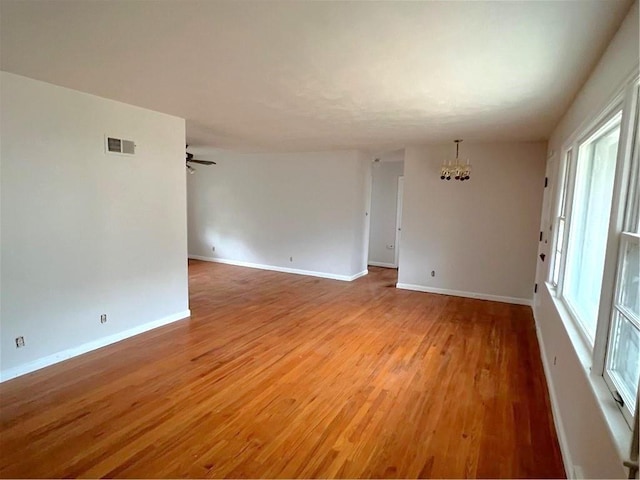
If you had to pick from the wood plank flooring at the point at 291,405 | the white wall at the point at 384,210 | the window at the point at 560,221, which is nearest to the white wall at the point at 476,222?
the wood plank flooring at the point at 291,405

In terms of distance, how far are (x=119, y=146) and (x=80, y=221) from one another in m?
0.84

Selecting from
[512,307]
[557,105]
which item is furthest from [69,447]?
[512,307]

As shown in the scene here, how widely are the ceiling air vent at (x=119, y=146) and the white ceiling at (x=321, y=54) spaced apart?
422 millimetres

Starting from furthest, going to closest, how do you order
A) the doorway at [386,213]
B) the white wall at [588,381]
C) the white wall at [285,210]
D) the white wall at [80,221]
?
the doorway at [386,213] < the white wall at [285,210] < the white wall at [80,221] < the white wall at [588,381]

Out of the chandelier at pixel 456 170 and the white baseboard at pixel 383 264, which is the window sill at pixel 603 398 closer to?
the chandelier at pixel 456 170

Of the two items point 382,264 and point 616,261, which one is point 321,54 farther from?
point 382,264

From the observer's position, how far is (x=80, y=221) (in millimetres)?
3232

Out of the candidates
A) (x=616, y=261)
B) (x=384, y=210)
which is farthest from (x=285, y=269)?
(x=616, y=261)

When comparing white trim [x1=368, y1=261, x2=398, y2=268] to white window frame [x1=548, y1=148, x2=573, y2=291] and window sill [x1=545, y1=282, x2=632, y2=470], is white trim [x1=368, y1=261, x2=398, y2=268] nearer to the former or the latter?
white window frame [x1=548, y1=148, x2=573, y2=291]

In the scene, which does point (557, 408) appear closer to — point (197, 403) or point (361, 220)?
point (197, 403)

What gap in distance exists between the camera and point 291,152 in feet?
22.7

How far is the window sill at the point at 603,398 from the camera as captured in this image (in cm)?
124

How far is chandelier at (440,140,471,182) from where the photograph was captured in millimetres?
5184

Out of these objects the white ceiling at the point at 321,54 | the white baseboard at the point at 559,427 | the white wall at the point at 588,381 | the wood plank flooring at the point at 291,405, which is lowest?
the wood plank flooring at the point at 291,405
